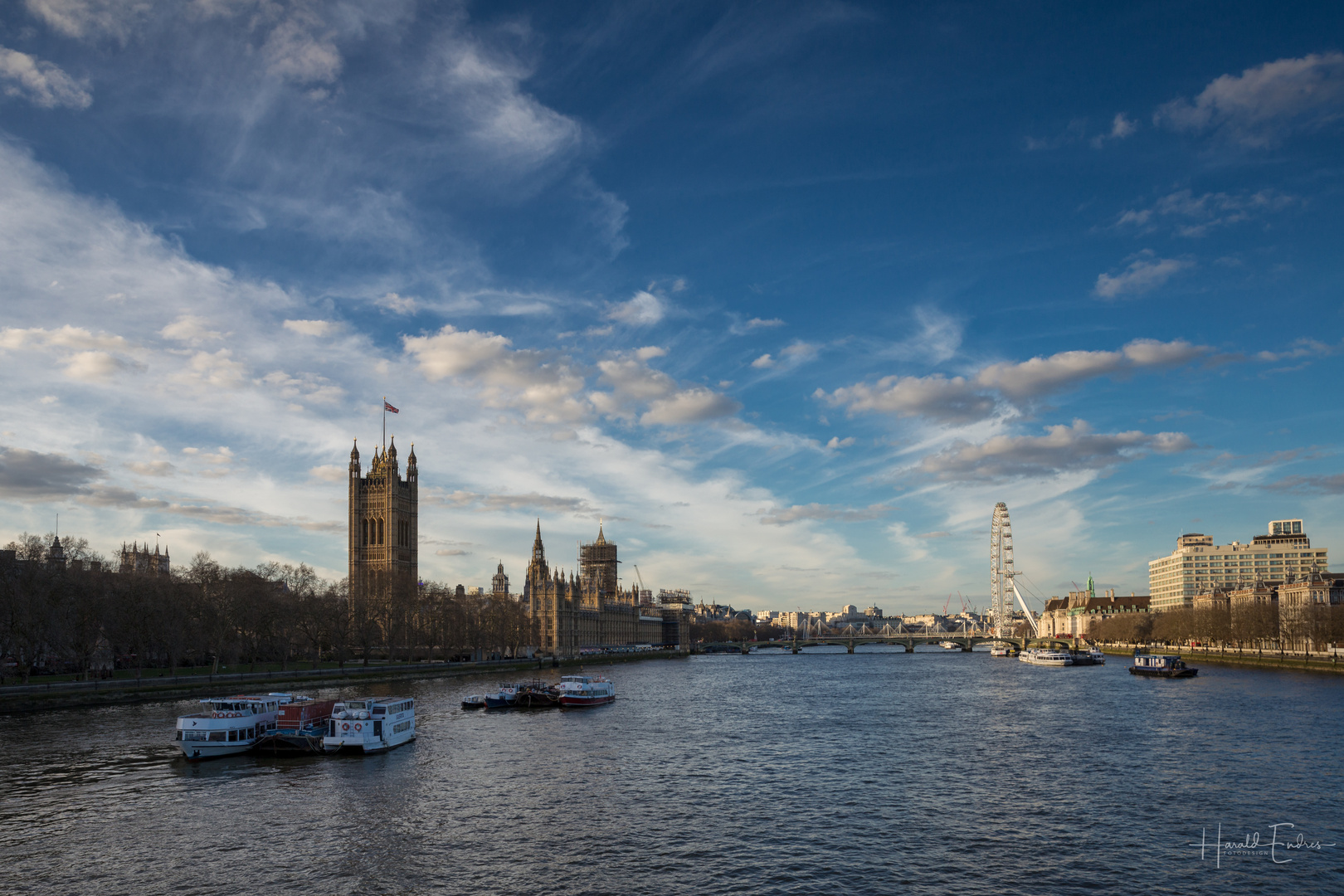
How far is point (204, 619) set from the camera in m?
117

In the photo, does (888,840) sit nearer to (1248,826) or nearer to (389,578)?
(1248,826)

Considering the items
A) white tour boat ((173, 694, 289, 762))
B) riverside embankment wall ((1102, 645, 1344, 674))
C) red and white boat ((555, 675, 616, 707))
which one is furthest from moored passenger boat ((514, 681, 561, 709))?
riverside embankment wall ((1102, 645, 1344, 674))

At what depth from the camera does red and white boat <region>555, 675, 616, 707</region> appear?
10525 centimetres

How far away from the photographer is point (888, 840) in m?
41.8

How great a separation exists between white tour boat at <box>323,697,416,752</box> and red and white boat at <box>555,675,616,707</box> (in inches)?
1418

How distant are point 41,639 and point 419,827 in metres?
71.3

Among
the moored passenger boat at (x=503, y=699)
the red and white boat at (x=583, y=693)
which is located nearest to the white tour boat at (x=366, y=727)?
the moored passenger boat at (x=503, y=699)

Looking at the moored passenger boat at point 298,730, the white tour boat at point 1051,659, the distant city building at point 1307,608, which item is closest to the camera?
the moored passenger boat at point 298,730

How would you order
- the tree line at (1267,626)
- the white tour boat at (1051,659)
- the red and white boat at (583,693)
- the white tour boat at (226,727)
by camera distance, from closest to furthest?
1. the white tour boat at (226,727)
2. the red and white boat at (583,693)
3. the tree line at (1267,626)
4. the white tour boat at (1051,659)

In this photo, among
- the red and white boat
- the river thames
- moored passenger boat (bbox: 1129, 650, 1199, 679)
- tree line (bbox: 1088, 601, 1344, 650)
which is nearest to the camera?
the river thames

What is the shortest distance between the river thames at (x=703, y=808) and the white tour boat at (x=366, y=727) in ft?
3.85

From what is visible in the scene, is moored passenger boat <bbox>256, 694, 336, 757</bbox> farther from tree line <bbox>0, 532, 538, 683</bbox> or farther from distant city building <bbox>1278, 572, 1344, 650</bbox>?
distant city building <bbox>1278, 572, 1344, 650</bbox>

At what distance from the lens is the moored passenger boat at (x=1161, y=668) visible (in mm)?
138125

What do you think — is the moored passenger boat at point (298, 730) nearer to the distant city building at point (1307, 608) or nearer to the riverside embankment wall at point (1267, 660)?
the riverside embankment wall at point (1267, 660)
